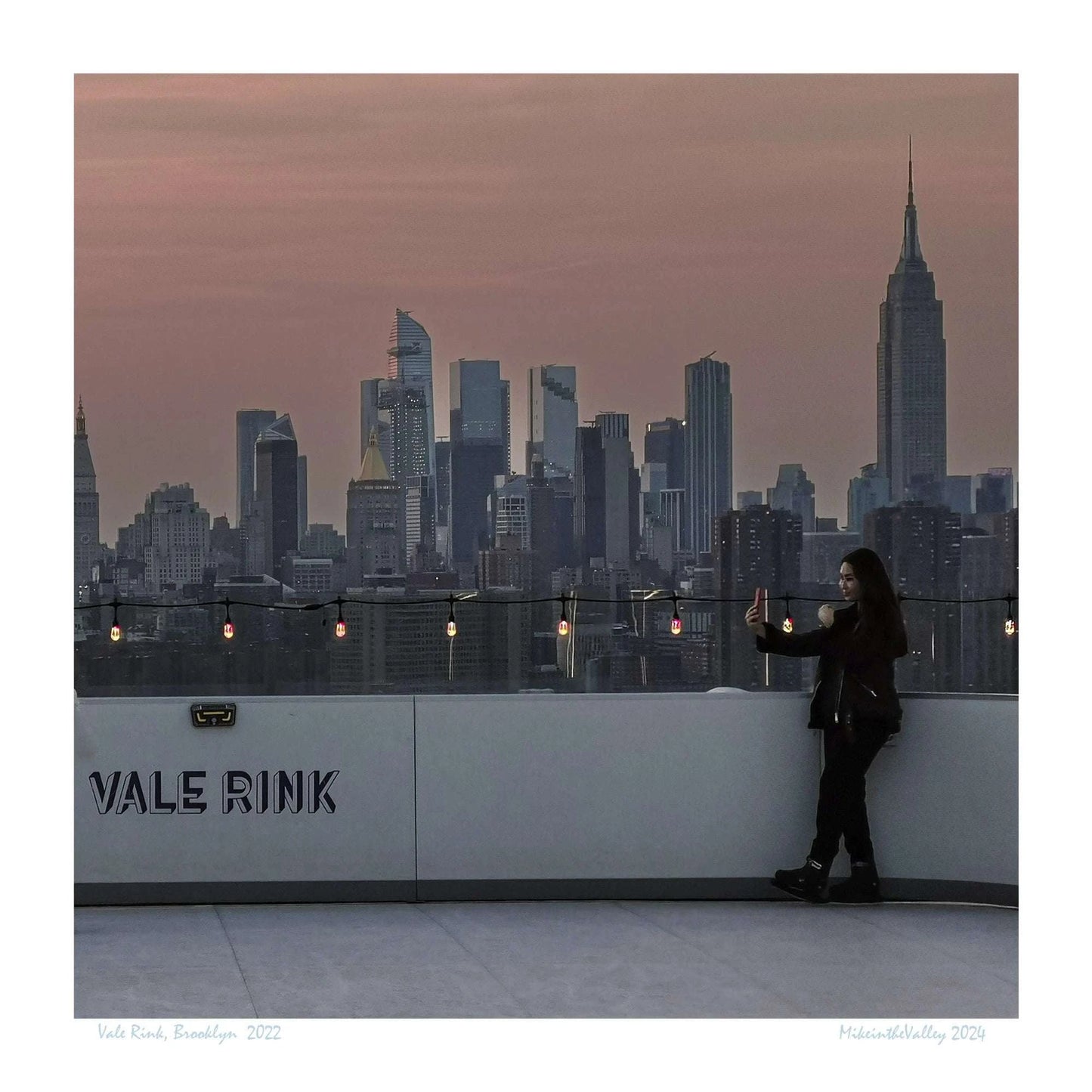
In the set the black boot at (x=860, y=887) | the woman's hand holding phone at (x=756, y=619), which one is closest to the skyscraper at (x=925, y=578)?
the woman's hand holding phone at (x=756, y=619)

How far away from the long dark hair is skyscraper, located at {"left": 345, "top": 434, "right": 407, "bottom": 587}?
454cm

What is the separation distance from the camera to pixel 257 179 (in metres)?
14.3

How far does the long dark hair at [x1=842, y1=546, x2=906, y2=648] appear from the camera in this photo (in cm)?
626

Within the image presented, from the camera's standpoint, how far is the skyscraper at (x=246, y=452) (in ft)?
38.8

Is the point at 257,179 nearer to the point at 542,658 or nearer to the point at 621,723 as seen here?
the point at 542,658

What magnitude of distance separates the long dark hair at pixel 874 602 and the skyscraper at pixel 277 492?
14.4 feet

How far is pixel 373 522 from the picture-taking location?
11062 mm

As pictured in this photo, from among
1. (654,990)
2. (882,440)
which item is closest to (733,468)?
(882,440)

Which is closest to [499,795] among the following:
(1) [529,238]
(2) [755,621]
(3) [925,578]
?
(2) [755,621]

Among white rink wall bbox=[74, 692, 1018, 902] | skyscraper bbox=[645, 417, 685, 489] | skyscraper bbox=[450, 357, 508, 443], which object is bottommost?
white rink wall bbox=[74, 692, 1018, 902]

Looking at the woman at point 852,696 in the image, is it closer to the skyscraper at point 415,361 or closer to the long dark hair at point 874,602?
the long dark hair at point 874,602

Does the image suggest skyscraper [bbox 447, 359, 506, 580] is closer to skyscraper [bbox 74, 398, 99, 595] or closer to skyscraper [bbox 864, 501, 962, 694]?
skyscraper [bbox 864, 501, 962, 694]

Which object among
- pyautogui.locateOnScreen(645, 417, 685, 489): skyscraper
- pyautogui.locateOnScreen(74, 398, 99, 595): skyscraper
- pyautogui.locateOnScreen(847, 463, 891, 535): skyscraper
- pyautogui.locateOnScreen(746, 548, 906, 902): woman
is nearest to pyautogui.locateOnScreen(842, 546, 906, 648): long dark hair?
pyautogui.locateOnScreen(746, 548, 906, 902): woman
